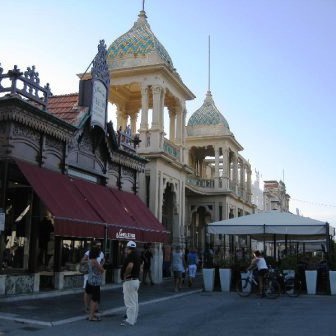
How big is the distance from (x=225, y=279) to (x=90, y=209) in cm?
615

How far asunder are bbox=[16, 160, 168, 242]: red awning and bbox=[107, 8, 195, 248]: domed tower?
3.71 meters

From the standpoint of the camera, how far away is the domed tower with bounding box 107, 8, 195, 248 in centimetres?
2503

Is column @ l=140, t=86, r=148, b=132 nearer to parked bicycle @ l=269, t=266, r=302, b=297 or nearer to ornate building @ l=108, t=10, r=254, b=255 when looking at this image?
ornate building @ l=108, t=10, r=254, b=255

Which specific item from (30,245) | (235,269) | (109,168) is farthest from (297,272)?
(30,245)

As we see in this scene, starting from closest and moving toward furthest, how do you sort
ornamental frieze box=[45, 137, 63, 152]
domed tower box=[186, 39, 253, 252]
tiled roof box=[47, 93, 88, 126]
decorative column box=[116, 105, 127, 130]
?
ornamental frieze box=[45, 137, 63, 152] < tiled roof box=[47, 93, 88, 126] < decorative column box=[116, 105, 127, 130] < domed tower box=[186, 39, 253, 252]

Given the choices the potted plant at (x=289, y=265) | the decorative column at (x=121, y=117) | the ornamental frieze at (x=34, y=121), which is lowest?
the potted plant at (x=289, y=265)

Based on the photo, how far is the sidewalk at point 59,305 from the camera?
10.9 meters

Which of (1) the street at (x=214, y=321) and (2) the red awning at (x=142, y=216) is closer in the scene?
(1) the street at (x=214, y=321)

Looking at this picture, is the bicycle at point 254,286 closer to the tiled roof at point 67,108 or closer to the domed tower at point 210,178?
the tiled roof at point 67,108

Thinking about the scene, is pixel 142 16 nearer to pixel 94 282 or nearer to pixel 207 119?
pixel 207 119

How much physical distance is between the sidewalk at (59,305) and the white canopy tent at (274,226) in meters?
Result: 3.18

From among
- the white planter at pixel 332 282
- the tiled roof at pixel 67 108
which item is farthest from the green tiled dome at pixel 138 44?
the white planter at pixel 332 282

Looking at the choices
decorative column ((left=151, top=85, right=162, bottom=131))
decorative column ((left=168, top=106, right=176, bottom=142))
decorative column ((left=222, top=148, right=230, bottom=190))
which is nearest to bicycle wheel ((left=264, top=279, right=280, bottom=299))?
decorative column ((left=151, top=85, right=162, bottom=131))

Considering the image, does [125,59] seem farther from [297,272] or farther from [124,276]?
[124,276]
